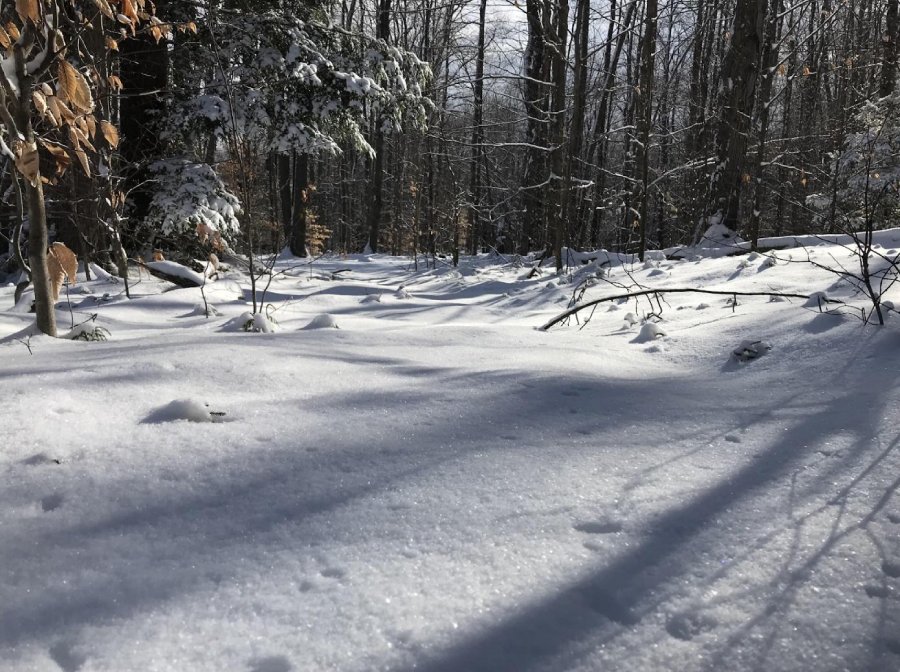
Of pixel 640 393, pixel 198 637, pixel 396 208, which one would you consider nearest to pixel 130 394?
pixel 198 637

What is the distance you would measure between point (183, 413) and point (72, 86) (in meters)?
0.86

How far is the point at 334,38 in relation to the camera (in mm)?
7254

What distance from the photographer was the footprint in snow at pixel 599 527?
3.15 ft

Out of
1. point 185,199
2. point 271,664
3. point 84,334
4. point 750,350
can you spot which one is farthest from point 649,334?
point 185,199

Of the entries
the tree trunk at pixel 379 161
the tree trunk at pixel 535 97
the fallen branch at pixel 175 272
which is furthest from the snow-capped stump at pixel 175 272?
the tree trunk at pixel 379 161

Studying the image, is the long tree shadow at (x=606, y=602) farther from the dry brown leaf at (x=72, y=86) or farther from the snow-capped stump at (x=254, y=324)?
the snow-capped stump at (x=254, y=324)

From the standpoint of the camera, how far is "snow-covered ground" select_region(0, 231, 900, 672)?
28.4 inches

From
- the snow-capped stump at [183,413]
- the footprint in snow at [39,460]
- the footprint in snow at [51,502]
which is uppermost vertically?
the snow-capped stump at [183,413]

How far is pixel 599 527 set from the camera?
0.97 m

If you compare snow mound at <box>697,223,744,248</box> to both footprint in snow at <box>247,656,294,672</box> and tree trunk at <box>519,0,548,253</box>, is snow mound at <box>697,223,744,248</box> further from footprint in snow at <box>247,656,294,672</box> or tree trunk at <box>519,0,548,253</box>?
footprint in snow at <box>247,656,294,672</box>

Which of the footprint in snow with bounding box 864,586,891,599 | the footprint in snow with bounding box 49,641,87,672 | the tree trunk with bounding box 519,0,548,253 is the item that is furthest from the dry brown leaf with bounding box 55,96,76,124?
the tree trunk with bounding box 519,0,548,253

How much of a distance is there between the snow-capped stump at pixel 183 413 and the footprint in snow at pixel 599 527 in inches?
34.5

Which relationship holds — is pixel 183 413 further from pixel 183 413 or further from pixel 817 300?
pixel 817 300

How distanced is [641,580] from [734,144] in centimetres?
787
